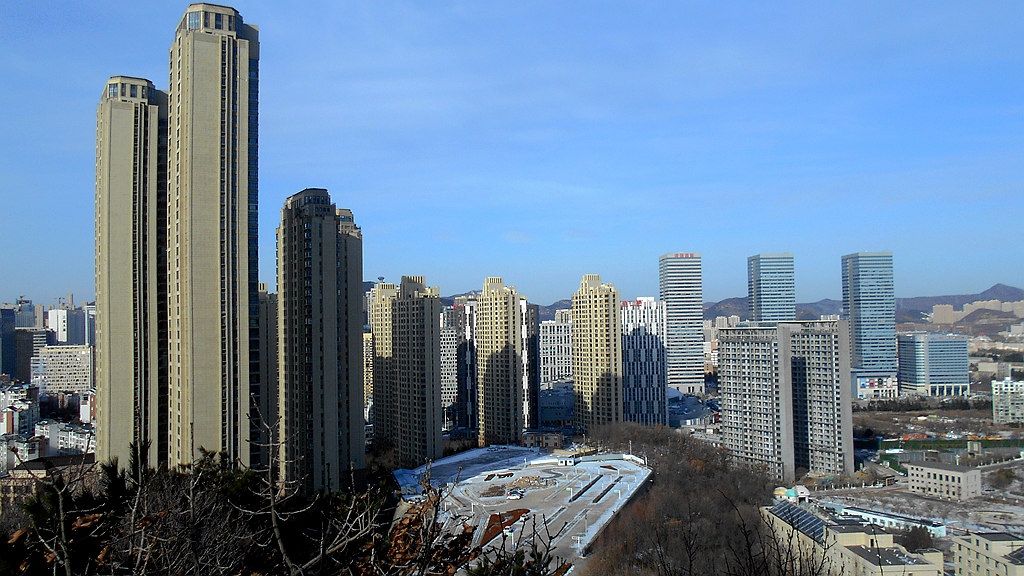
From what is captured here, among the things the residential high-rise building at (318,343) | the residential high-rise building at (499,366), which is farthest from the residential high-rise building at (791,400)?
the residential high-rise building at (318,343)

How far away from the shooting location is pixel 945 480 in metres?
18.1

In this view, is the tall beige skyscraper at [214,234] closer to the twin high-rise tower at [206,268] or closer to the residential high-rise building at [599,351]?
the twin high-rise tower at [206,268]

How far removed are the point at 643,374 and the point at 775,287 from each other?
3372 cm

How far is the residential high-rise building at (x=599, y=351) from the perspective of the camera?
2475 centimetres

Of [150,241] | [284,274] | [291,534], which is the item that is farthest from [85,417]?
[291,534]

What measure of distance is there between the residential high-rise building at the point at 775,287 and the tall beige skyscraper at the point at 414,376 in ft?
130

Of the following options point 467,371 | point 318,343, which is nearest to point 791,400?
point 467,371

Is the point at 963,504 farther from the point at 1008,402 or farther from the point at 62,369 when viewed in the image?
the point at 62,369

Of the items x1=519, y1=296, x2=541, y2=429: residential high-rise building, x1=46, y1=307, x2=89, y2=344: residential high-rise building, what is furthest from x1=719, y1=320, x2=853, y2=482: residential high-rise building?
x1=46, y1=307, x2=89, y2=344: residential high-rise building

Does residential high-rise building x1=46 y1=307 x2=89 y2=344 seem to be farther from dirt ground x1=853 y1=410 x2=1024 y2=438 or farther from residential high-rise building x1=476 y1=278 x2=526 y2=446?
dirt ground x1=853 y1=410 x2=1024 y2=438

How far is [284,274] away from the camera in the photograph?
14.3 meters

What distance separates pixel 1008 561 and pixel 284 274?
13511 mm

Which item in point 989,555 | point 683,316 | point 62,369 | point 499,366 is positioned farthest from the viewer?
point 683,316

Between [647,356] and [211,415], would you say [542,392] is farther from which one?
[211,415]
